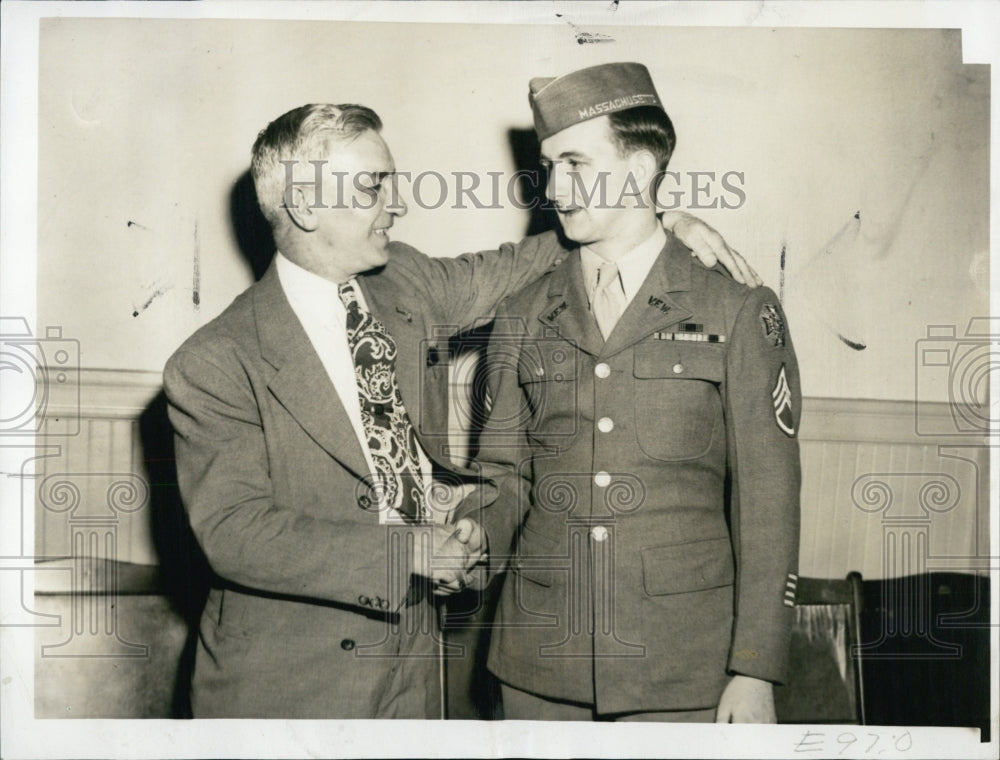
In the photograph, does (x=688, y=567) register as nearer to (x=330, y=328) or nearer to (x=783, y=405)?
(x=783, y=405)

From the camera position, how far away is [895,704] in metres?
2.57

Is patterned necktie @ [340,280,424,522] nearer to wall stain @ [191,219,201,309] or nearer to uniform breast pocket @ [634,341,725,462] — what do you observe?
wall stain @ [191,219,201,309]

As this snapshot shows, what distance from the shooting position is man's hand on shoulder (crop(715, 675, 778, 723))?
2.30 meters

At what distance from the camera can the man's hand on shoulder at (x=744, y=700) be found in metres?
2.30

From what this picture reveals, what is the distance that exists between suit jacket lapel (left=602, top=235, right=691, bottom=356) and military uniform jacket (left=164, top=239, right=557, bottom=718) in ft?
1.14

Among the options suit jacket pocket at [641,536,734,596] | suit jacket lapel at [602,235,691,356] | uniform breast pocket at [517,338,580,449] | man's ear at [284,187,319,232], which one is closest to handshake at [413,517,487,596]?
uniform breast pocket at [517,338,580,449]

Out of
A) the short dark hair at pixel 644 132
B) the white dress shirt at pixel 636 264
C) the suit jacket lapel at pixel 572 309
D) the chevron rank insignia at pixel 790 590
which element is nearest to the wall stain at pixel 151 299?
the suit jacket lapel at pixel 572 309

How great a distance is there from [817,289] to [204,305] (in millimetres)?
1538

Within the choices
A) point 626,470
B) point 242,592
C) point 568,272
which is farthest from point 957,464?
point 242,592

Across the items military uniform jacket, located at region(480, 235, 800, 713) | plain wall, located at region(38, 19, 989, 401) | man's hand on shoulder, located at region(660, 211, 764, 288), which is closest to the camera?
military uniform jacket, located at region(480, 235, 800, 713)

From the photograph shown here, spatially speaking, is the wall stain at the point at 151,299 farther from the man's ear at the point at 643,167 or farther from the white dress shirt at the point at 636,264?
the man's ear at the point at 643,167

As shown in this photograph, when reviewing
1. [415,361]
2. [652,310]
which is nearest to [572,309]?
[652,310]

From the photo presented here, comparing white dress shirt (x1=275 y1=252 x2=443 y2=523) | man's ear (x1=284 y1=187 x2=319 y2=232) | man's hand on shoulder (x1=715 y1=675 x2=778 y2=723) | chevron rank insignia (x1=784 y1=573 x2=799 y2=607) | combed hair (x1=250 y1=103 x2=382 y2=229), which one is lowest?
man's hand on shoulder (x1=715 y1=675 x2=778 y2=723)

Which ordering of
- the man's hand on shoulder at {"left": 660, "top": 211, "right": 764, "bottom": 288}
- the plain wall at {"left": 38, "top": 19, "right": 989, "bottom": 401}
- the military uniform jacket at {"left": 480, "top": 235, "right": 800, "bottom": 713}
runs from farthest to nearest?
the plain wall at {"left": 38, "top": 19, "right": 989, "bottom": 401}, the man's hand on shoulder at {"left": 660, "top": 211, "right": 764, "bottom": 288}, the military uniform jacket at {"left": 480, "top": 235, "right": 800, "bottom": 713}
